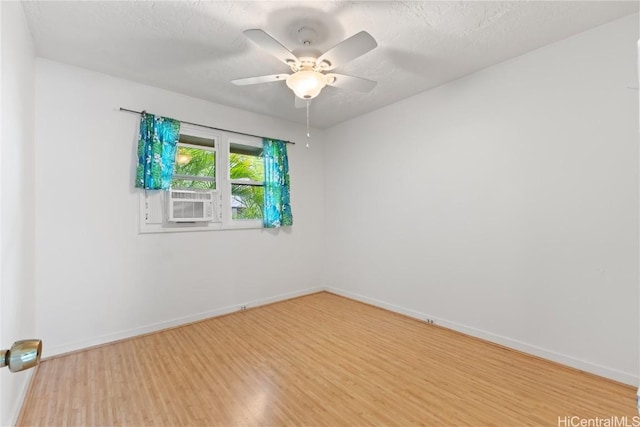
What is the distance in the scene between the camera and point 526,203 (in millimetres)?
2549

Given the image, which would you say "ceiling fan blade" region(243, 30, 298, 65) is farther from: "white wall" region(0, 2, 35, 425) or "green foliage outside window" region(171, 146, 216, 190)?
"green foliage outside window" region(171, 146, 216, 190)

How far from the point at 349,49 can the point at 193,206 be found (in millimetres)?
2402

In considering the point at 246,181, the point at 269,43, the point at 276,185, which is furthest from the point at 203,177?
the point at 269,43

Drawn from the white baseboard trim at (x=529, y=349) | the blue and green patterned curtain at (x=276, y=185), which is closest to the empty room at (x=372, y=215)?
the white baseboard trim at (x=529, y=349)

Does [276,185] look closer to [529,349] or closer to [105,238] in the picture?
[105,238]

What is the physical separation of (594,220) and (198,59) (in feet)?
11.6

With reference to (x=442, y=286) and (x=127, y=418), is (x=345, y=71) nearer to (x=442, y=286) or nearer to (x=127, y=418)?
(x=442, y=286)

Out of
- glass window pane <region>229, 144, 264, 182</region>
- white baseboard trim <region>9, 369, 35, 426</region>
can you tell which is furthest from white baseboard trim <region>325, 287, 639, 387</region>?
white baseboard trim <region>9, 369, 35, 426</region>

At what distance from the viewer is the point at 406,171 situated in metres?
3.54

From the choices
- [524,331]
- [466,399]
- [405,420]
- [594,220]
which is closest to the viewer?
[405,420]

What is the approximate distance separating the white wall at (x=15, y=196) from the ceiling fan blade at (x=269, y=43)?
1.30 meters

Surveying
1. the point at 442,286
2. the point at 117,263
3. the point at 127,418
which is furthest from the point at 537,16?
the point at 117,263

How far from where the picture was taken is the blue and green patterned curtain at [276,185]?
3.97 meters

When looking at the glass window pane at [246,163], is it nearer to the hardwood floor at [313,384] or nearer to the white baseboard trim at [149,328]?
the white baseboard trim at [149,328]
